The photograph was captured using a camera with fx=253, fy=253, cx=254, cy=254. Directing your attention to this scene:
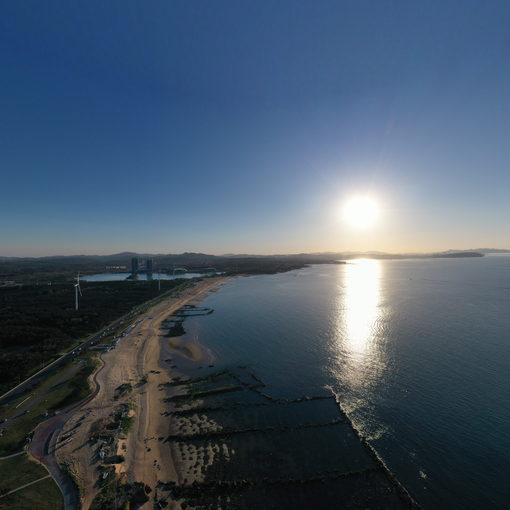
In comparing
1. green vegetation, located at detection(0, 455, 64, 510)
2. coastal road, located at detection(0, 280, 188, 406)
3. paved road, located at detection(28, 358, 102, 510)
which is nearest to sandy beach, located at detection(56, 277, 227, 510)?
paved road, located at detection(28, 358, 102, 510)

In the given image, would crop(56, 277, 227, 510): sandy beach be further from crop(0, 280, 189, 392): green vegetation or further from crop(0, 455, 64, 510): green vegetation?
crop(0, 280, 189, 392): green vegetation

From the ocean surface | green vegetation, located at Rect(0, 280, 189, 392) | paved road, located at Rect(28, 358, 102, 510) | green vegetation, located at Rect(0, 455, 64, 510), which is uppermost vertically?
green vegetation, located at Rect(0, 280, 189, 392)

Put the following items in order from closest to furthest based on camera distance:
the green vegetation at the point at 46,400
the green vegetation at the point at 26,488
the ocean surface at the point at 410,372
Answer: the green vegetation at the point at 26,488 < the ocean surface at the point at 410,372 < the green vegetation at the point at 46,400

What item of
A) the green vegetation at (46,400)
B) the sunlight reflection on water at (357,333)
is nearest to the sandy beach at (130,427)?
the green vegetation at (46,400)

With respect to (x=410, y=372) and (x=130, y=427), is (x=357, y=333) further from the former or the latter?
(x=130, y=427)

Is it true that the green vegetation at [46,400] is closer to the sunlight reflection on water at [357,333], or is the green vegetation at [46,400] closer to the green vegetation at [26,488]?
the green vegetation at [26,488]

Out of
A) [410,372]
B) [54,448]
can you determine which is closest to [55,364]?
[54,448]
